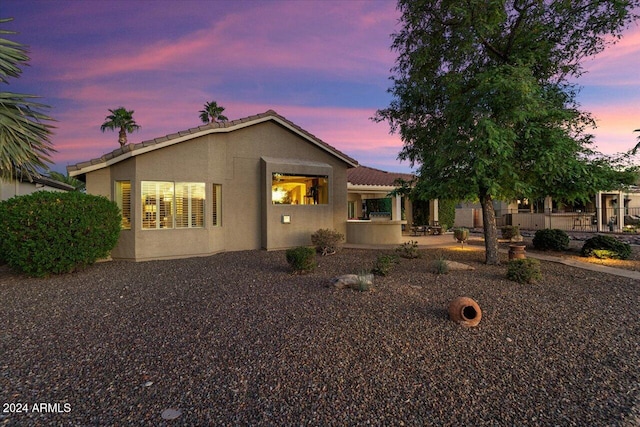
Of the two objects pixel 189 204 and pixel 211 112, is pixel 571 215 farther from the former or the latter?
pixel 211 112

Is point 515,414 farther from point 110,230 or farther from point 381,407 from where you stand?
point 110,230

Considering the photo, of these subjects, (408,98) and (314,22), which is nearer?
(408,98)

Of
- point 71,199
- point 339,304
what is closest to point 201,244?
point 71,199

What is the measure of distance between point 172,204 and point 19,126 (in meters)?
4.57

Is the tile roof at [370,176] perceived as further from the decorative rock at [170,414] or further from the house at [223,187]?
the decorative rock at [170,414]

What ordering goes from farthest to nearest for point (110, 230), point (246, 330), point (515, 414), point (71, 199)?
point (110, 230) < point (71, 199) < point (246, 330) < point (515, 414)

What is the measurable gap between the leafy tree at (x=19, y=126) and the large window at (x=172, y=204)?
2971 millimetres

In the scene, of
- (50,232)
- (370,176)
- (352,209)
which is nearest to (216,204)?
(50,232)

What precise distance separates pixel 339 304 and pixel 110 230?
7.41 meters

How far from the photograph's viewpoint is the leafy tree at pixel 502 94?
294 inches

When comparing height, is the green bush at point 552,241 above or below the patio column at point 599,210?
below

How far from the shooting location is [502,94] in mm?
7227

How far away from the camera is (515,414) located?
2893 millimetres

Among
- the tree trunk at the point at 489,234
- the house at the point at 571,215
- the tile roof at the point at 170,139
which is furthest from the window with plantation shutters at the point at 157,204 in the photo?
the house at the point at 571,215
